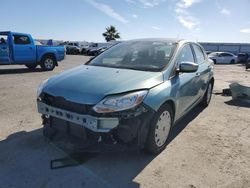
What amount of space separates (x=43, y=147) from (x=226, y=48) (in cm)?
5377

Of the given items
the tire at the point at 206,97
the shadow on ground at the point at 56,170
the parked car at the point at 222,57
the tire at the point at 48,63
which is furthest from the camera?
the parked car at the point at 222,57

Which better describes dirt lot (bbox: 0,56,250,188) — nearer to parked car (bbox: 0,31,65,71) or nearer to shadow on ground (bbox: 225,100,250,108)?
shadow on ground (bbox: 225,100,250,108)

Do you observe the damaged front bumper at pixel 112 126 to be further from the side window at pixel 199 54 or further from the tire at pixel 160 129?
the side window at pixel 199 54

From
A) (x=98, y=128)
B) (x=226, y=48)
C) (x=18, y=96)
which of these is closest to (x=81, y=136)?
(x=98, y=128)

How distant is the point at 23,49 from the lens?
12852mm

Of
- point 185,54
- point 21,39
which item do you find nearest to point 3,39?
point 21,39

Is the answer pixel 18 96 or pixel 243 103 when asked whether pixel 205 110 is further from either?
pixel 18 96

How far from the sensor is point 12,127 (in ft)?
15.8

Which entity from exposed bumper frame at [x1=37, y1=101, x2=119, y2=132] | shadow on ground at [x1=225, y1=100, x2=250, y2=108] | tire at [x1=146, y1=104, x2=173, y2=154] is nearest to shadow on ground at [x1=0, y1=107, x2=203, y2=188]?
tire at [x1=146, y1=104, x2=173, y2=154]

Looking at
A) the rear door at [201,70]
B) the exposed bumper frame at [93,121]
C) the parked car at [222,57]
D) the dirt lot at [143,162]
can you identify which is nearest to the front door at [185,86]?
the rear door at [201,70]

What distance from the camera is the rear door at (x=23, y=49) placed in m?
12.7

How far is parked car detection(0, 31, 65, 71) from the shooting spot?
12406 mm

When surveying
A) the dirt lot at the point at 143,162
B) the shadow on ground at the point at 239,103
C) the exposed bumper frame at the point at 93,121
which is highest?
the exposed bumper frame at the point at 93,121

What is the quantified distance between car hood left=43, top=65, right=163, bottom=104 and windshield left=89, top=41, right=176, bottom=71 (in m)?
0.29
